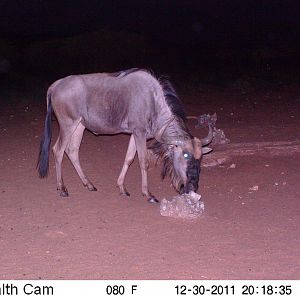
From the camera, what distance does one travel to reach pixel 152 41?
24188 mm

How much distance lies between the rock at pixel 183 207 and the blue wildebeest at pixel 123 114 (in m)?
0.36

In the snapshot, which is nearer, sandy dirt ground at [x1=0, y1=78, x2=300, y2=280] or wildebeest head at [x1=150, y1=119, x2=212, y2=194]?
sandy dirt ground at [x1=0, y1=78, x2=300, y2=280]

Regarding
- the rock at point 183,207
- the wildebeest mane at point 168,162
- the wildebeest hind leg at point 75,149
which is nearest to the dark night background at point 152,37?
the wildebeest hind leg at point 75,149

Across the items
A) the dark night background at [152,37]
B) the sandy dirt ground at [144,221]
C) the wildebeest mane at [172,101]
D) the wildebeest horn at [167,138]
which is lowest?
the sandy dirt ground at [144,221]

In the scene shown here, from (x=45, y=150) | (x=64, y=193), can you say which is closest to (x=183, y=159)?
(x=64, y=193)

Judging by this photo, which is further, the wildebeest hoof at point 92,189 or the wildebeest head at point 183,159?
the wildebeest hoof at point 92,189

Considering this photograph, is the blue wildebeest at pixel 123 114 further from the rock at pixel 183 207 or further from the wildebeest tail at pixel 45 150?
the rock at pixel 183 207

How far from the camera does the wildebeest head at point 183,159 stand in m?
7.23

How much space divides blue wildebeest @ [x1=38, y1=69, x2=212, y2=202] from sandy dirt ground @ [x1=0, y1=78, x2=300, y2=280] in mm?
501

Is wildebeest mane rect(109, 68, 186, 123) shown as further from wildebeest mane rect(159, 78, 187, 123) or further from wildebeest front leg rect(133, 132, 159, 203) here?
wildebeest front leg rect(133, 132, 159, 203)

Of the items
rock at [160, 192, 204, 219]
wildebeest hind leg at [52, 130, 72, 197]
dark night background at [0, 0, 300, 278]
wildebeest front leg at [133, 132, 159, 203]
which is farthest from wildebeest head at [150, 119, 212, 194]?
wildebeest hind leg at [52, 130, 72, 197]

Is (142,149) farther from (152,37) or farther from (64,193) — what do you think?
(152,37)

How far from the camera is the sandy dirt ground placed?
18.3 ft

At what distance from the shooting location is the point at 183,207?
700 cm
